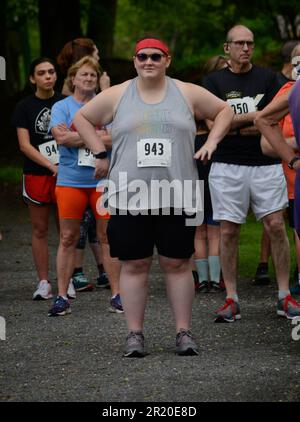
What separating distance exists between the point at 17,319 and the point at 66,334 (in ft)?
3.24

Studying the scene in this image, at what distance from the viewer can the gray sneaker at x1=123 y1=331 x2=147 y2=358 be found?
859cm

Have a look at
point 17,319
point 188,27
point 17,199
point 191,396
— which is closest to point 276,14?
point 17,199

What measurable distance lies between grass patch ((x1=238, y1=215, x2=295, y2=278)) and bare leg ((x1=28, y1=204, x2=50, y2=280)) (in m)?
2.33

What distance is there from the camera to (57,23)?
93.2 ft

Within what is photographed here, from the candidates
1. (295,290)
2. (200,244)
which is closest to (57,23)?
(200,244)

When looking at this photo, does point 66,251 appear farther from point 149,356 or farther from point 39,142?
point 149,356

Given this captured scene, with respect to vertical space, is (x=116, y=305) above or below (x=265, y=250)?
below

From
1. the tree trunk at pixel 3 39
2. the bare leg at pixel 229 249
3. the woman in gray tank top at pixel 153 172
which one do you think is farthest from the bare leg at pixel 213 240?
the tree trunk at pixel 3 39

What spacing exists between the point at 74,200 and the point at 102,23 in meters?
22.5

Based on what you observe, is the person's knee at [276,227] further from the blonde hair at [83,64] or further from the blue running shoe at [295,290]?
the blonde hair at [83,64]

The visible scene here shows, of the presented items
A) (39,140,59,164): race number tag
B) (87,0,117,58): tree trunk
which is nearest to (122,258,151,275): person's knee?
(39,140,59,164): race number tag

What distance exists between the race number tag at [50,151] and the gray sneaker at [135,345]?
3.16 metres

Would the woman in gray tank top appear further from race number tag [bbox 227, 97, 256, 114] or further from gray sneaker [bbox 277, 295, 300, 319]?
race number tag [bbox 227, 97, 256, 114]

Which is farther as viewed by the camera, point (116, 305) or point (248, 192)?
point (116, 305)
